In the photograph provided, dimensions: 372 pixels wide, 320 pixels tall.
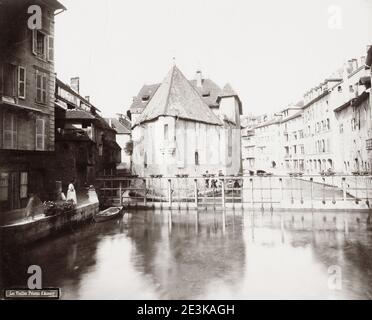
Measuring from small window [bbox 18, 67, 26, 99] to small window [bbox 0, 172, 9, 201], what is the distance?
151 inches

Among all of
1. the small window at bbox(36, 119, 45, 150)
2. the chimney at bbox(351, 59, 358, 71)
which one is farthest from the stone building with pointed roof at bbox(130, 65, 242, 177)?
the chimney at bbox(351, 59, 358, 71)

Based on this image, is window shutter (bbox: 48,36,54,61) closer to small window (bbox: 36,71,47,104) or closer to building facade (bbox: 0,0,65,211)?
building facade (bbox: 0,0,65,211)

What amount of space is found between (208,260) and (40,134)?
10.8 metres

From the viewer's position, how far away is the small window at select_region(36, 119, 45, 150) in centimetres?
1530

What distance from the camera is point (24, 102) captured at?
47.5ft

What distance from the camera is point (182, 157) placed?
2848 cm

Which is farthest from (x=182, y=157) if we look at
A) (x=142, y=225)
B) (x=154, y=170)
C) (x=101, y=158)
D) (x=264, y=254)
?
(x=264, y=254)

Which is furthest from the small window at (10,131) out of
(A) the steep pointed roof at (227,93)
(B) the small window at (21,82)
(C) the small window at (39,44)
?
(A) the steep pointed roof at (227,93)

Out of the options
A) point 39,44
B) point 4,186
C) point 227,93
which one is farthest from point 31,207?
point 227,93

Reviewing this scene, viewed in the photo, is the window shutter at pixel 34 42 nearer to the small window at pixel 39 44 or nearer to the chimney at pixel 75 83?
the small window at pixel 39 44

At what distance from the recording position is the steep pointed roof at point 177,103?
28586mm

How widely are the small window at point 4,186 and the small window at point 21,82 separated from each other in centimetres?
384

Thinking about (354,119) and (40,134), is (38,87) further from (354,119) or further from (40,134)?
(354,119)

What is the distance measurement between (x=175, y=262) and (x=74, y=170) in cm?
1322
